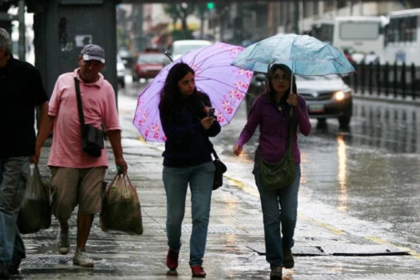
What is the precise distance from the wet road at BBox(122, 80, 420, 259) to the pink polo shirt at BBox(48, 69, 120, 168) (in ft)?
10.8

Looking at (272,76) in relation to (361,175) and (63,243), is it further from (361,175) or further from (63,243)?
(361,175)

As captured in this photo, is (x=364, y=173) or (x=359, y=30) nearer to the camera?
(x=364, y=173)

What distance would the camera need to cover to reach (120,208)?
9055mm

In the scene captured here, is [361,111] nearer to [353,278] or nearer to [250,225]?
[250,225]

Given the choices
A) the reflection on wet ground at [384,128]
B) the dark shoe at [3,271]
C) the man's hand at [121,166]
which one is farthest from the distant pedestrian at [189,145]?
the reflection on wet ground at [384,128]

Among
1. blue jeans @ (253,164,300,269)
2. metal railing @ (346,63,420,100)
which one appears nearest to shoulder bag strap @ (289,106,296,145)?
blue jeans @ (253,164,300,269)

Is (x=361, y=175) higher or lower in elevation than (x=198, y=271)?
lower

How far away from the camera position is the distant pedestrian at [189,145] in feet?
28.7

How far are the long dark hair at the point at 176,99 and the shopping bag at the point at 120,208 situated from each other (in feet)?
2.29

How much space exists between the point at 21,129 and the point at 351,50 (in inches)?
2136

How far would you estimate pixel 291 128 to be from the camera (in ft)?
28.9

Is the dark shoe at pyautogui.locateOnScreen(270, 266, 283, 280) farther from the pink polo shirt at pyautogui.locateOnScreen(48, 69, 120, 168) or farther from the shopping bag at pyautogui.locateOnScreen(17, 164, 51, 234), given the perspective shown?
the shopping bag at pyautogui.locateOnScreen(17, 164, 51, 234)

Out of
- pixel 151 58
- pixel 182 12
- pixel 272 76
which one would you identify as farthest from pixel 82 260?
pixel 182 12

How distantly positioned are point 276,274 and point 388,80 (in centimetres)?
3543
